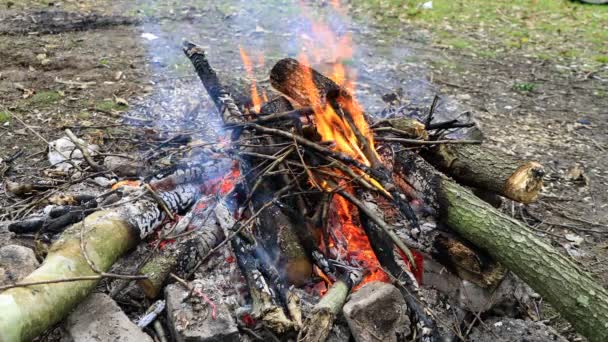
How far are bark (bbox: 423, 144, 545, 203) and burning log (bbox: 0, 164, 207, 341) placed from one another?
2.06 m

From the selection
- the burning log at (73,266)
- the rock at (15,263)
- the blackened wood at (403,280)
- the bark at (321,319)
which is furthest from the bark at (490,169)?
the rock at (15,263)

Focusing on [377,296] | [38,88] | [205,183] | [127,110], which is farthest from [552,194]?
[38,88]

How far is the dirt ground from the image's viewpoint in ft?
15.0

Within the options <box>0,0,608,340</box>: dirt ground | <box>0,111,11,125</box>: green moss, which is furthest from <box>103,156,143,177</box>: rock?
<box>0,111,11,125</box>: green moss

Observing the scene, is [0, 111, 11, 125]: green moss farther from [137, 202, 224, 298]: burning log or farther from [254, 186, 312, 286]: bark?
[254, 186, 312, 286]: bark

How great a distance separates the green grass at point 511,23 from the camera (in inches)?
327

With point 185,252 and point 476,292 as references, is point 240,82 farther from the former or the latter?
point 476,292

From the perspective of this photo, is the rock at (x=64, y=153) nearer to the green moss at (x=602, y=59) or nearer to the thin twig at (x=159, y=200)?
the thin twig at (x=159, y=200)

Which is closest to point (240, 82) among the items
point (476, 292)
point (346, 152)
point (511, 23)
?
point (346, 152)

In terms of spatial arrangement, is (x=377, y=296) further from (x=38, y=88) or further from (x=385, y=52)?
(x=385, y=52)

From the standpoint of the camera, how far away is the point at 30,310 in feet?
7.46

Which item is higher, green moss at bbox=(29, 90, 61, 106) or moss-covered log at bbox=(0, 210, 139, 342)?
moss-covered log at bbox=(0, 210, 139, 342)

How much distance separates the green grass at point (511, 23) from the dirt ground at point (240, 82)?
0.45 meters

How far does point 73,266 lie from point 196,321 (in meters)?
0.71
